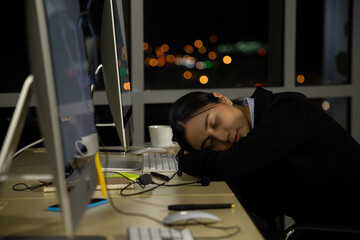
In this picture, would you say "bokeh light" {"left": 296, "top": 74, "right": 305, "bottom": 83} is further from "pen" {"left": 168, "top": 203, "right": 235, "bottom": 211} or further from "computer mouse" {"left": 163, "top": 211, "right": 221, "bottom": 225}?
"computer mouse" {"left": 163, "top": 211, "right": 221, "bottom": 225}

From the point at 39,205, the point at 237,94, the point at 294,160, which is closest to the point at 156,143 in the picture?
the point at 237,94

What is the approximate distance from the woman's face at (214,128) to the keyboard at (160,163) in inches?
5.8

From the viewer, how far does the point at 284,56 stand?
2.59 metres

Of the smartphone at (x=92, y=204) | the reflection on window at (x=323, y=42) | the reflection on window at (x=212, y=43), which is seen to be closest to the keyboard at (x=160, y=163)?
the smartphone at (x=92, y=204)

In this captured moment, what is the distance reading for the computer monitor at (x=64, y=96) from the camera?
0.62 meters

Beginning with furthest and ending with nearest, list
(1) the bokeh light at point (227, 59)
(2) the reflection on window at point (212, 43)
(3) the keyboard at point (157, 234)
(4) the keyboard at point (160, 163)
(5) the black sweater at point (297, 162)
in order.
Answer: (1) the bokeh light at point (227, 59) < (2) the reflection on window at point (212, 43) < (4) the keyboard at point (160, 163) < (5) the black sweater at point (297, 162) < (3) the keyboard at point (157, 234)

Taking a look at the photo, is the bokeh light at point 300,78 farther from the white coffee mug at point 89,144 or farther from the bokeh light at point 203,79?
the white coffee mug at point 89,144

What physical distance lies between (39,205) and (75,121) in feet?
1.06

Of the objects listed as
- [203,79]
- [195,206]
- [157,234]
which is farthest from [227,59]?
[157,234]

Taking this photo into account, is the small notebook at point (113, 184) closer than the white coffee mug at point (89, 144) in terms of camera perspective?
No

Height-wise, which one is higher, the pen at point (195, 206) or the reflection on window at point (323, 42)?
the reflection on window at point (323, 42)

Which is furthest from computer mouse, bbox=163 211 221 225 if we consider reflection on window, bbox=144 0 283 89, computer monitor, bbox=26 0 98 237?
reflection on window, bbox=144 0 283 89

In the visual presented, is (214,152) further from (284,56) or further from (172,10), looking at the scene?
(172,10)

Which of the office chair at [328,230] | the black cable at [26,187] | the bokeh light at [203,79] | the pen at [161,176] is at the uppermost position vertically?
the bokeh light at [203,79]
